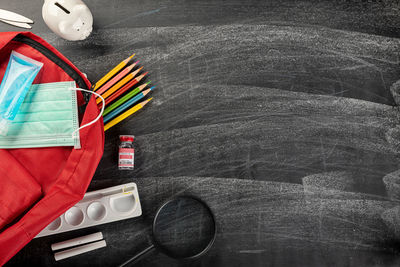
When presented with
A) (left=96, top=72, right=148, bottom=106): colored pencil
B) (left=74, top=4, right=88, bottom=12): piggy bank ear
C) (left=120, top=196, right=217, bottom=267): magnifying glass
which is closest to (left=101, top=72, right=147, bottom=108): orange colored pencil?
(left=96, top=72, right=148, bottom=106): colored pencil

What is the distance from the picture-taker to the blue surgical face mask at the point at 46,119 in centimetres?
70

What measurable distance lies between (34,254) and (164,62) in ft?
2.29

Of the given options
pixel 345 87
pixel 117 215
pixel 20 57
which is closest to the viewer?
pixel 20 57

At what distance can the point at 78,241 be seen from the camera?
2.78 feet

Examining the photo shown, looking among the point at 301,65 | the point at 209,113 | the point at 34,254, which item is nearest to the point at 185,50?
the point at 209,113

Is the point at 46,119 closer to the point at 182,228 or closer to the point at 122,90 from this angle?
the point at 122,90

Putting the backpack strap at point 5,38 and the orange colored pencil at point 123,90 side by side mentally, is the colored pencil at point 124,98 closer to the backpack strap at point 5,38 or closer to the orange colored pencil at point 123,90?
the orange colored pencil at point 123,90

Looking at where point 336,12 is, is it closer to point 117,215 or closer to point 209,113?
point 209,113

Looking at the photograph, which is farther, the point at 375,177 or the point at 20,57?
the point at 375,177

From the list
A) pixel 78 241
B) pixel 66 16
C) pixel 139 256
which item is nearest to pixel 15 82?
pixel 66 16

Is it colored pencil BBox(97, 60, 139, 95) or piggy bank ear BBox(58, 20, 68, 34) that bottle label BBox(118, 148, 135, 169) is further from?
piggy bank ear BBox(58, 20, 68, 34)

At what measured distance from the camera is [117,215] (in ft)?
2.74

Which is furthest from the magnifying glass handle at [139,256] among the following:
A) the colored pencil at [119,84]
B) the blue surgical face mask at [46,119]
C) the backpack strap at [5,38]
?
the backpack strap at [5,38]

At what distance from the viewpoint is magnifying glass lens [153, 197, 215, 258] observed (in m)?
0.85
